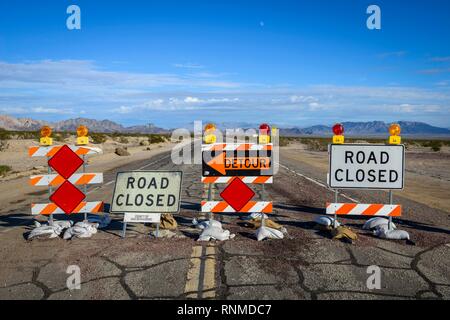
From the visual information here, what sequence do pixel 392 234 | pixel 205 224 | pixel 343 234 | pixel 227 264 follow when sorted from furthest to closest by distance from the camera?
1. pixel 205 224
2. pixel 392 234
3. pixel 343 234
4. pixel 227 264

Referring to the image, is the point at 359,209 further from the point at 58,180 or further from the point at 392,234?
the point at 58,180

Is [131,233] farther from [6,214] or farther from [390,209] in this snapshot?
[390,209]

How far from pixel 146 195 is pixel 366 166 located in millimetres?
4373

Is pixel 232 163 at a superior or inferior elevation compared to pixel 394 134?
inferior

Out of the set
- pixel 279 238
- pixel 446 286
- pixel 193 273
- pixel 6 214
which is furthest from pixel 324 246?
pixel 6 214

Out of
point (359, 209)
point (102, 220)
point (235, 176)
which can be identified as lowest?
point (102, 220)

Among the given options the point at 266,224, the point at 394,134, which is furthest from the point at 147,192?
the point at 394,134

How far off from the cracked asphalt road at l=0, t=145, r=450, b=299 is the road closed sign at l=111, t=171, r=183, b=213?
57 cm

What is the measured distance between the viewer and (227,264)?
6.01m

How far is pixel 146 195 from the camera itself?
25.5 feet

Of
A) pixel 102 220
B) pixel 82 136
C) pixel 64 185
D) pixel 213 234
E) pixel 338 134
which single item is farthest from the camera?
pixel 102 220

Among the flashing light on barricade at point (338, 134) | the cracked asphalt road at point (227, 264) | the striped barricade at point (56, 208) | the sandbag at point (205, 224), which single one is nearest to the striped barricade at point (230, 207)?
the sandbag at point (205, 224)

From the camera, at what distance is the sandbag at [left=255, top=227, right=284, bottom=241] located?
7.43 m

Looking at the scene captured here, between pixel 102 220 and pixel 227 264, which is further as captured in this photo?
pixel 102 220
